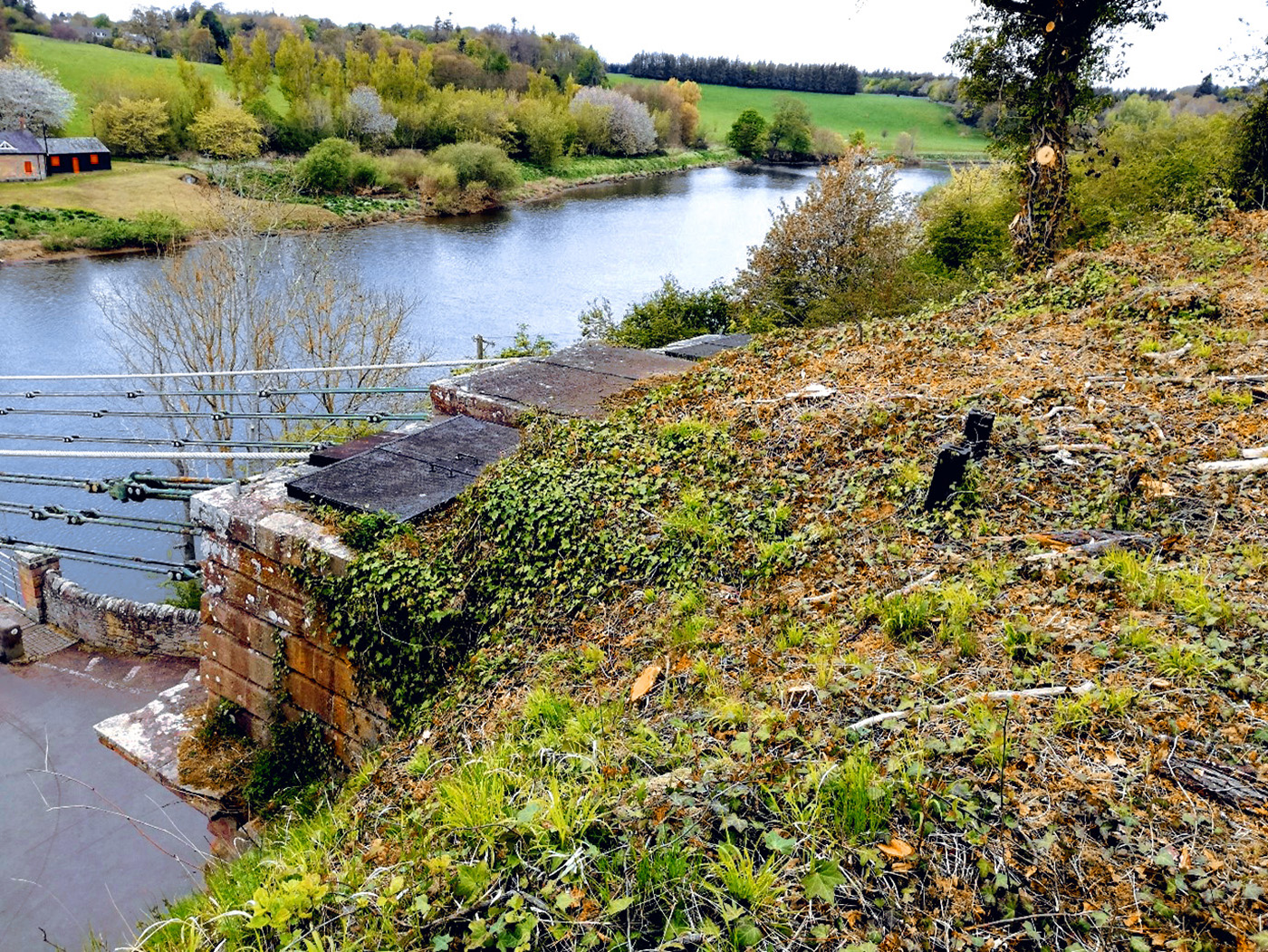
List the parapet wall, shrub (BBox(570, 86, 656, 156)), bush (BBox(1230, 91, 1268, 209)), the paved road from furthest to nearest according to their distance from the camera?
shrub (BBox(570, 86, 656, 156)), bush (BBox(1230, 91, 1268, 209)), the paved road, the parapet wall

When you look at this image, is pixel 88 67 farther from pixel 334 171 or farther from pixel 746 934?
pixel 746 934

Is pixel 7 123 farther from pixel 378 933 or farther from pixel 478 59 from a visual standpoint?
pixel 378 933

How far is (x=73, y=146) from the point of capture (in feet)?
153

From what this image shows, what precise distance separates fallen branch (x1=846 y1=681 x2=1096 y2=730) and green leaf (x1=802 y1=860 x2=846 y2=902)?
528 millimetres

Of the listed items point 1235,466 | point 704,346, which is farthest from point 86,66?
point 1235,466

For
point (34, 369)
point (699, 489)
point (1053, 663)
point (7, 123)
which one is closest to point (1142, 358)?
point (699, 489)

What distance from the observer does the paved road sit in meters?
7.05

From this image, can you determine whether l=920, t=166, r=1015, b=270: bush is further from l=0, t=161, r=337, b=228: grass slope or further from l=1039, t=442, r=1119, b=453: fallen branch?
l=0, t=161, r=337, b=228: grass slope

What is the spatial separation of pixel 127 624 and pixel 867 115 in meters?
91.7

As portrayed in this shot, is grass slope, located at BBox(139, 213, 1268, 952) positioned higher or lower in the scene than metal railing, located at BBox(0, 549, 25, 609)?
higher

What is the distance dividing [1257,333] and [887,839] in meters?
5.19

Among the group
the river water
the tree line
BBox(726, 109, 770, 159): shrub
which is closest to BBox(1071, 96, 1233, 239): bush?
the river water

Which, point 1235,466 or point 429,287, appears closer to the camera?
point 1235,466

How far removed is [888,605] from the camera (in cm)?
332
